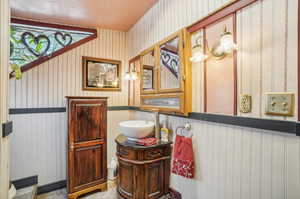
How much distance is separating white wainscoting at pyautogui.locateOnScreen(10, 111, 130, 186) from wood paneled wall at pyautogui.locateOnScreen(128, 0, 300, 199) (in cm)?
219

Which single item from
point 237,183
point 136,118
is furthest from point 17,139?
point 237,183

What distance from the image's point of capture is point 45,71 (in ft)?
8.77

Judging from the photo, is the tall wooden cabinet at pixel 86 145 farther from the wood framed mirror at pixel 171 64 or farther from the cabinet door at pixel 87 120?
the wood framed mirror at pixel 171 64

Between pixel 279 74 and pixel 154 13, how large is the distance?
6.10 ft

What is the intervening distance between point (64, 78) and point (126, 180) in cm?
191

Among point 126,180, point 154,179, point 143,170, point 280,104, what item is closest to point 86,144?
point 126,180

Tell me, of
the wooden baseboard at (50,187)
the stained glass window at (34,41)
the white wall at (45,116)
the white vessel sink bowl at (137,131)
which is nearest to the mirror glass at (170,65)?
the white vessel sink bowl at (137,131)

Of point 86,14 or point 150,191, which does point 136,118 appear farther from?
point 86,14

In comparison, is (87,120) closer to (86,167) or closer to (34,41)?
(86,167)

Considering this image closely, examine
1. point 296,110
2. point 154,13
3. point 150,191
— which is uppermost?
point 154,13

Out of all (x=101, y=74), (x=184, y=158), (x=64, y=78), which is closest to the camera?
(x=184, y=158)

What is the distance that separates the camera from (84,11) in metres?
2.44

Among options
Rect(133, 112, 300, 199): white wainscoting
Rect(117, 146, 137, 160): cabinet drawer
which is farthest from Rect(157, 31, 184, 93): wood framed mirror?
Rect(117, 146, 137, 160): cabinet drawer

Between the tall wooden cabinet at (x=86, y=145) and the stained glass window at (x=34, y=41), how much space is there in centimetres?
104
